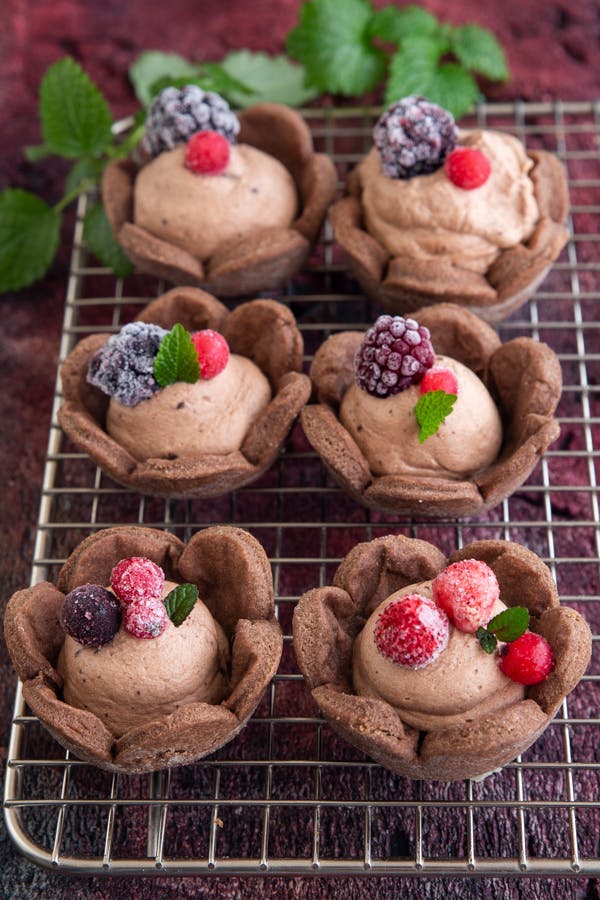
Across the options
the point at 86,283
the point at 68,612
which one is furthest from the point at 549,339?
the point at 68,612

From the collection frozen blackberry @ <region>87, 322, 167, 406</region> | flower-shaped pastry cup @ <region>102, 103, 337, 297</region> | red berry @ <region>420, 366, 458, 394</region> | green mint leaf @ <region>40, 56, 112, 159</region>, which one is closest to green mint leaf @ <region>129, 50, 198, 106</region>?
green mint leaf @ <region>40, 56, 112, 159</region>

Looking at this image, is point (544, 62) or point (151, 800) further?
point (544, 62)

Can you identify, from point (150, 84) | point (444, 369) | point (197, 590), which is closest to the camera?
point (197, 590)

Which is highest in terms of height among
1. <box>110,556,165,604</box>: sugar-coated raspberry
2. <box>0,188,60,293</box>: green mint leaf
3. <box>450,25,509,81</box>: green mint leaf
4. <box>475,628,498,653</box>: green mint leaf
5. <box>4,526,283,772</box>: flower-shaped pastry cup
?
<box>450,25,509,81</box>: green mint leaf

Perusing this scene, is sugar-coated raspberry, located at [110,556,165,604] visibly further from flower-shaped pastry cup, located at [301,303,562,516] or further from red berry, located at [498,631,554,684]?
red berry, located at [498,631,554,684]

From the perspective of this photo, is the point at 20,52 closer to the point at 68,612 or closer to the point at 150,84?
the point at 150,84

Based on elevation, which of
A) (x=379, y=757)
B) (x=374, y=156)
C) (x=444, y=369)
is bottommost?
(x=379, y=757)
